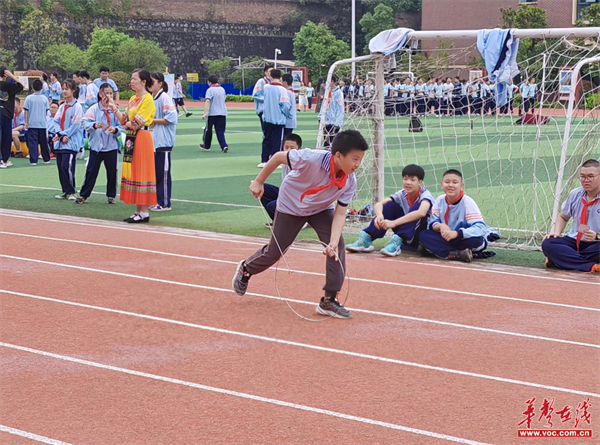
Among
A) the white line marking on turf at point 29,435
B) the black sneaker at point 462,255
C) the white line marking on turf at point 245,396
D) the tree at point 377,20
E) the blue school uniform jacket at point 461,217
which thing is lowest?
the black sneaker at point 462,255

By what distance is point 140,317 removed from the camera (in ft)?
22.9

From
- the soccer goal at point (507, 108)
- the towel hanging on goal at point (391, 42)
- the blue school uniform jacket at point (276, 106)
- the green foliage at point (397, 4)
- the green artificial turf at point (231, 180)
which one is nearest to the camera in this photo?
the soccer goal at point (507, 108)

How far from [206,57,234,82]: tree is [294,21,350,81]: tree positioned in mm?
4623

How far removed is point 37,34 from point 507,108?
48.6 metres

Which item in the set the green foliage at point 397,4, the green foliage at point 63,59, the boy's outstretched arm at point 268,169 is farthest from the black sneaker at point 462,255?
the green foliage at point 397,4

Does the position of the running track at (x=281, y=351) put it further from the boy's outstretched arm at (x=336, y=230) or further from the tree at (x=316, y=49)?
the tree at (x=316, y=49)

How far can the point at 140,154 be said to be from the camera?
38.0 feet

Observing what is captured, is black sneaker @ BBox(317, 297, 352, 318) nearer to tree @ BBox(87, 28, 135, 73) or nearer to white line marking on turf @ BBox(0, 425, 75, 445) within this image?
white line marking on turf @ BBox(0, 425, 75, 445)

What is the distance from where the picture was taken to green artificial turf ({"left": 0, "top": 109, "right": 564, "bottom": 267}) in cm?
1183

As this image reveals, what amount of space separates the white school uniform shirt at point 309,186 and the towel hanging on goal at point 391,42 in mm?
4335

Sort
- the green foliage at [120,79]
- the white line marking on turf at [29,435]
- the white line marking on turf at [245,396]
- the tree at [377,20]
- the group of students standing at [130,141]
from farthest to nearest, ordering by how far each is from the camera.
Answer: the tree at [377,20]
the green foliage at [120,79]
the group of students standing at [130,141]
the white line marking on turf at [245,396]
the white line marking on turf at [29,435]

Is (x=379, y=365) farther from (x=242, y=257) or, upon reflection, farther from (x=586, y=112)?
(x=586, y=112)

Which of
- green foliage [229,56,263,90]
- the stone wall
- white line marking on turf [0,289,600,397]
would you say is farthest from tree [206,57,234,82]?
white line marking on turf [0,289,600,397]

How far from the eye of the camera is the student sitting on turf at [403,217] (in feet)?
31.3
